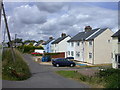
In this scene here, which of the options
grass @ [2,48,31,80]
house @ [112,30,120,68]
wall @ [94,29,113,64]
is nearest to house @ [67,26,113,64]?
wall @ [94,29,113,64]

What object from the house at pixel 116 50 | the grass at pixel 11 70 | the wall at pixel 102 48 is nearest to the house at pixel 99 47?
the wall at pixel 102 48

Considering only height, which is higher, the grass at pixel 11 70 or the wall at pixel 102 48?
the wall at pixel 102 48

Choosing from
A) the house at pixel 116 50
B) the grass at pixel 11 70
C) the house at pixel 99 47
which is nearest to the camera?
the grass at pixel 11 70

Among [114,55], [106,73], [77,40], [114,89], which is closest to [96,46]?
[77,40]

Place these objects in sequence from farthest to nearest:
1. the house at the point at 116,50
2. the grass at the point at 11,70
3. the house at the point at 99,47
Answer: the house at the point at 99,47 < the house at the point at 116,50 < the grass at the point at 11,70

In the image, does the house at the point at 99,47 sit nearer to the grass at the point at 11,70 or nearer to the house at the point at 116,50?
the house at the point at 116,50

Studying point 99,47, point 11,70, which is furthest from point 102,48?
point 11,70

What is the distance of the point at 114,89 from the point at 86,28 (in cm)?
3880

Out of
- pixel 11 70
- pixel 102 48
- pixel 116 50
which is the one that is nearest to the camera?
pixel 11 70

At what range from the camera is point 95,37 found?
38.7m

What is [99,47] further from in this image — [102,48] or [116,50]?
[116,50]

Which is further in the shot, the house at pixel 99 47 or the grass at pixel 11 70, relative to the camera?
the house at pixel 99 47

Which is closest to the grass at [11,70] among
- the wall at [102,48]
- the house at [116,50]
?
the house at [116,50]

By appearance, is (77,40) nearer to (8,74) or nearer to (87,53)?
(87,53)
